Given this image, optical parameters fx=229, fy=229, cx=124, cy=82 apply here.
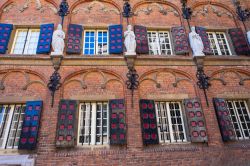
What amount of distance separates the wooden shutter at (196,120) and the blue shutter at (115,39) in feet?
11.6

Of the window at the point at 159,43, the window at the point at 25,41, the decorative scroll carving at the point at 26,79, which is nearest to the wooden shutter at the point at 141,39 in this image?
the window at the point at 159,43

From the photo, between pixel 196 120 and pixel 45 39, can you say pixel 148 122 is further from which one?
pixel 45 39

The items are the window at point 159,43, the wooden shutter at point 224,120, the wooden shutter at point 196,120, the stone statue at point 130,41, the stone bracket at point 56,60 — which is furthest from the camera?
the window at point 159,43

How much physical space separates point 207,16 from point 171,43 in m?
2.72

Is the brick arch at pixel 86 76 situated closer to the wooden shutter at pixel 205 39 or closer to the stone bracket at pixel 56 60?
the stone bracket at pixel 56 60

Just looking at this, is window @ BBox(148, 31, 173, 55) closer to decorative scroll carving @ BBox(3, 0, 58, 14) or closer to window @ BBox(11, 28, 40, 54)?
decorative scroll carving @ BBox(3, 0, 58, 14)

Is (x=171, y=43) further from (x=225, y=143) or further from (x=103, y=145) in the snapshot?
(x=103, y=145)

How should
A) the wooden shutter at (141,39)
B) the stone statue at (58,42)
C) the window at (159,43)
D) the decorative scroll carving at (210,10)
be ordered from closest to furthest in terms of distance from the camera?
the stone statue at (58,42)
the wooden shutter at (141,39)
the window at (159,43)
the decorative scroll carving at (210,10)

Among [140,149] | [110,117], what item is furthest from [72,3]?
[140,149]

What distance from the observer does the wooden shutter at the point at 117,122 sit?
7.76 m

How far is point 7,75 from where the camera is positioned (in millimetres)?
8992

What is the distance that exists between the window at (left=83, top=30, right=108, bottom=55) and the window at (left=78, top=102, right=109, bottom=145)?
99.0 inches

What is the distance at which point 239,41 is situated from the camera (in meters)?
10.5

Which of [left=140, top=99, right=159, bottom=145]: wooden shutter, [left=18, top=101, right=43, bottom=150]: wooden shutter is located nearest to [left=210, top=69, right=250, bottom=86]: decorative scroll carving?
[left=140, top=99, right=159, bottom=145]: wooden shutter
